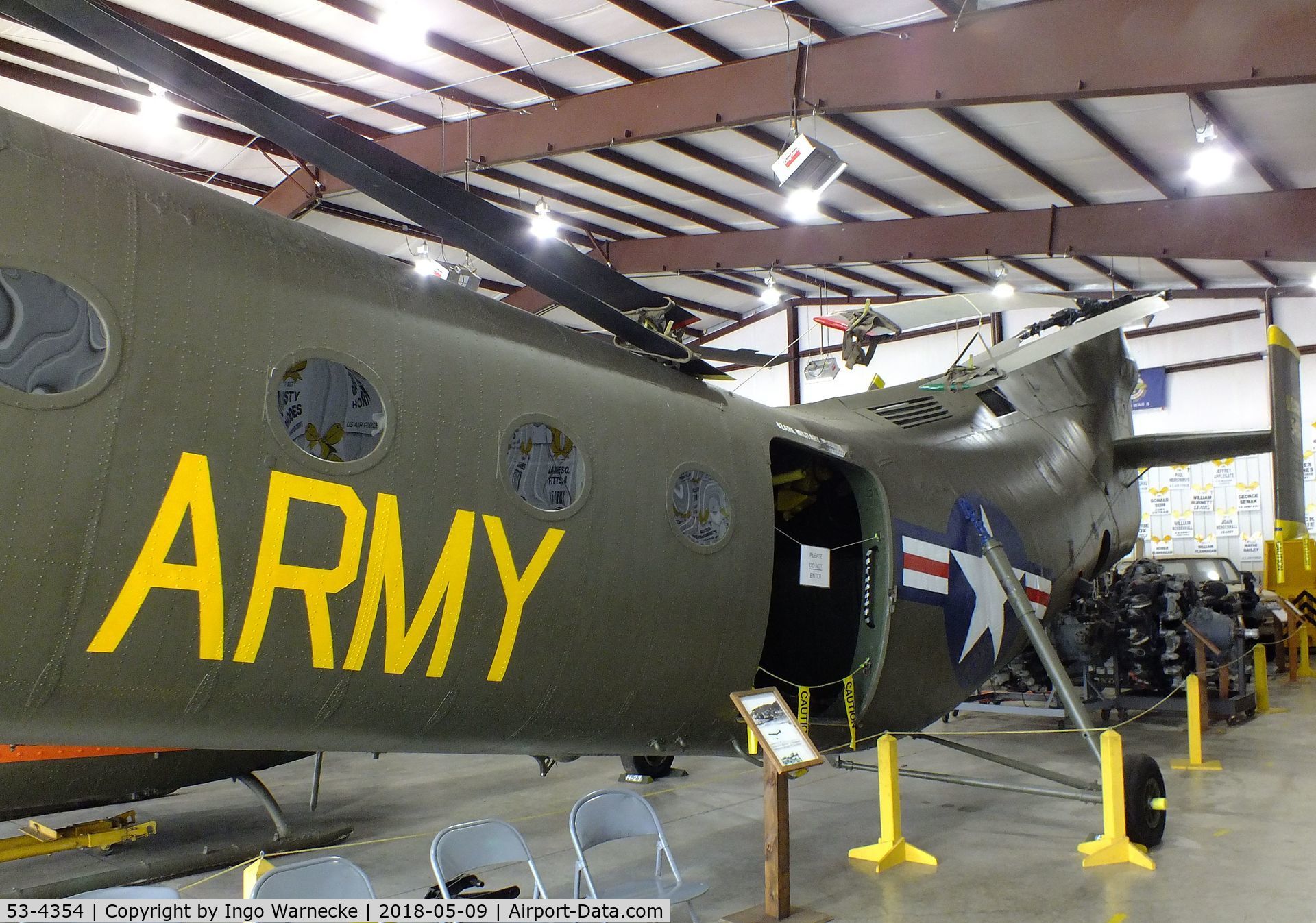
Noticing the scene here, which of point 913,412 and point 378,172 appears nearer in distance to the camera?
point 378,172

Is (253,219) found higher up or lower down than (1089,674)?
higher up

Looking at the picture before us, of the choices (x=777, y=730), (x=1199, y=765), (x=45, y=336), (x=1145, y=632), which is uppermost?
(x=45, y=336)

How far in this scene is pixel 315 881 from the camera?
Answer: 4008mm

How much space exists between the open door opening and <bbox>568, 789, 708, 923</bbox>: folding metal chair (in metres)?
1.43

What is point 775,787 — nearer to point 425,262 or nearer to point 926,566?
point 926,566

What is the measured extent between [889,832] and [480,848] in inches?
129

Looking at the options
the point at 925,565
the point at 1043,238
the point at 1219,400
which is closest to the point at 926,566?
the point at 925,565

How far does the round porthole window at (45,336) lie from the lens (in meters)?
2.86

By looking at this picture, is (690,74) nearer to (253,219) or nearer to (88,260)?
(253,219)

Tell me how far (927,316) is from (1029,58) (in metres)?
3.42

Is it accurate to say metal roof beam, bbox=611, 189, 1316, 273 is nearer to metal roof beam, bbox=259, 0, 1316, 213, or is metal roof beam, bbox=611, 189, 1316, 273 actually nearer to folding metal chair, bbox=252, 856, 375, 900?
metal roof beam, bbox=259, 0, 1316, 213

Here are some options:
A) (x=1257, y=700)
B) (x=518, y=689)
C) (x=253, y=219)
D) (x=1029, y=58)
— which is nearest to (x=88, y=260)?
(x=253, y=219)

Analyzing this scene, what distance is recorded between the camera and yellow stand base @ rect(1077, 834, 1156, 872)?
6.62 m

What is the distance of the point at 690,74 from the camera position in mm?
12289
